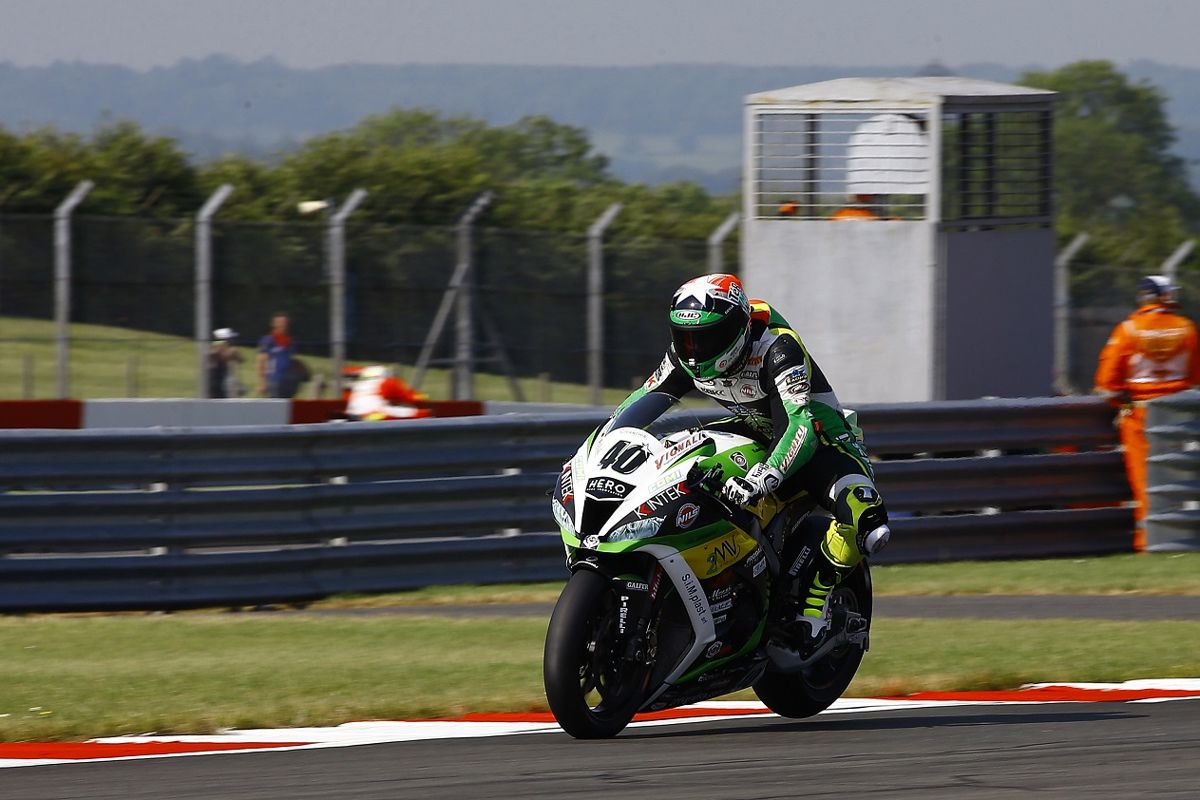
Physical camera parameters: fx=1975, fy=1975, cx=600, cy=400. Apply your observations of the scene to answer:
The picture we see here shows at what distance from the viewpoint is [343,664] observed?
8.73 m

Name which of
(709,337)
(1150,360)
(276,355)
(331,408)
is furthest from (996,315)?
(709,337)

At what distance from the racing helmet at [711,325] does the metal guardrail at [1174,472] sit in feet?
19.6

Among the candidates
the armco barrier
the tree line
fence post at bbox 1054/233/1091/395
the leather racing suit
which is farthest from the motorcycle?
the tree line

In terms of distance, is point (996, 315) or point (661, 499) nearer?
point (661, 499)

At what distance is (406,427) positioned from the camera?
1127 cm

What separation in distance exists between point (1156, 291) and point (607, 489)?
24.0ft

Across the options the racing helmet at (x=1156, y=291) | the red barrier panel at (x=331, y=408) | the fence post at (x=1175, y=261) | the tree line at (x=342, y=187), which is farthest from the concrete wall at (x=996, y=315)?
the tree line at (x=342, y=187)

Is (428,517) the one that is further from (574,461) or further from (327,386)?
(327,386)

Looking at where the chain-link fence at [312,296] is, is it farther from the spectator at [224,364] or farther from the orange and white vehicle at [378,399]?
the orange and white vehicle at [378,399]

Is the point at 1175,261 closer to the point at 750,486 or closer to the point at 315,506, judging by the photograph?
the point at 315,506

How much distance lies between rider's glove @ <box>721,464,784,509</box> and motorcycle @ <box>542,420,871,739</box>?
43 mm

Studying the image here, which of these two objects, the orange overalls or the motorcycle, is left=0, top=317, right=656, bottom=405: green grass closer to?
the orange overalls

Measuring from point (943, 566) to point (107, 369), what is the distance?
1000 centimetres

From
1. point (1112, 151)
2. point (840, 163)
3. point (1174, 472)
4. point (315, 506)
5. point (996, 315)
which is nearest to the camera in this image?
point (315, 506)
